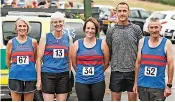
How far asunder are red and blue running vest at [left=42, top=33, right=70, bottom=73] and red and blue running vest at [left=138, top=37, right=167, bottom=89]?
1116 millimetres

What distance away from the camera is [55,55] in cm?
750

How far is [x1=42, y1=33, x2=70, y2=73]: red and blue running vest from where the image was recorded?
7.52 metres

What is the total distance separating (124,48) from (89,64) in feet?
1.85

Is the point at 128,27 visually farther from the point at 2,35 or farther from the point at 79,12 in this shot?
the point at 79,12

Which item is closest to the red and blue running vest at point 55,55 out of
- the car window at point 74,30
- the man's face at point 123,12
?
the man's face at point 123,12

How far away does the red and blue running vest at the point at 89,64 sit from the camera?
7.36m

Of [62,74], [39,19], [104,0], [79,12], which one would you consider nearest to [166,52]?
[62,74]

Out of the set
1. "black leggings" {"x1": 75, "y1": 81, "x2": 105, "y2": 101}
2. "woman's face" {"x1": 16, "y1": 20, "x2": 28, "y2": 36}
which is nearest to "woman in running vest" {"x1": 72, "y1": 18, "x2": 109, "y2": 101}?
"black leggings" {"x1": 75, "y1": 81, "x2": 105, "y2": 101}

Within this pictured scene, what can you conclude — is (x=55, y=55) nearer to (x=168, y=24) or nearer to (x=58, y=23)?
(x=58, y=23)

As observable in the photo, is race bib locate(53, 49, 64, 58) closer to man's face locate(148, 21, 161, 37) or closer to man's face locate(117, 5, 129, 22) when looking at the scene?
man's face locate(117, 5, 129, 22)

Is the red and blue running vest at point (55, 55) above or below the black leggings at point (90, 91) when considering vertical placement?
above

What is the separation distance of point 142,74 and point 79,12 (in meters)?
6.81

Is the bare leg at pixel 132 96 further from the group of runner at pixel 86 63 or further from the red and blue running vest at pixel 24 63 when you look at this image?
the red and blue running vest at pixel 24 63

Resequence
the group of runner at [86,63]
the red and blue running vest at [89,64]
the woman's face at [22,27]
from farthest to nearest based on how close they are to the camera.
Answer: the woman's face at [22,27] → the red and blue running vest at [89,64] → the group of runner at [86,63]
